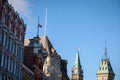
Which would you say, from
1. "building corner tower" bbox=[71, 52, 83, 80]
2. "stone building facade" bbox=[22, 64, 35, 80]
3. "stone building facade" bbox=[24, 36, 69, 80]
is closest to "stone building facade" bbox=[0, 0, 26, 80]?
"stone building facade" bbox=[22, 64, 35, 80]

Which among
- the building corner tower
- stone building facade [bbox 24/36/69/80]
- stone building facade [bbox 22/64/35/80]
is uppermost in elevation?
the building corner tower

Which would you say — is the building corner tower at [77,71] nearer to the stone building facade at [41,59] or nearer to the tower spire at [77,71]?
the tower spire at [77,71]

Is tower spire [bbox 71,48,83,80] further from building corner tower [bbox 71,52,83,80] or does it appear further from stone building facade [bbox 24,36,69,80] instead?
stone building facade [bbox 24,36,69,80]

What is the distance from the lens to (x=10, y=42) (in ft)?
201

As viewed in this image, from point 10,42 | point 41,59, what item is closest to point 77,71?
point 41,59

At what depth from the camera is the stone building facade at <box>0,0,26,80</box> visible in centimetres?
5703

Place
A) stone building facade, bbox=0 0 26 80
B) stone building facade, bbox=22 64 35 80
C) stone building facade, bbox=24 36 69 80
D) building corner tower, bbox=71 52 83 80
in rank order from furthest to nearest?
building corner tower, bbox=71 52 83 80 → stone building facade, bbox=24 36 69 80 → stone building facade, bbox=22 64 35 80 → stone building facade, bbox=0 0 26 80

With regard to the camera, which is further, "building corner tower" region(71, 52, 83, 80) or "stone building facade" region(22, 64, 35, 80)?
"building corner tower" region(71, 52, 83, 80)

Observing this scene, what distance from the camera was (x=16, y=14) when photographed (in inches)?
2501

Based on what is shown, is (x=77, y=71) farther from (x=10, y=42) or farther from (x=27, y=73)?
(x=10, y=42)

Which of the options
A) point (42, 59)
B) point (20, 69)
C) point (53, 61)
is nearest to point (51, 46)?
point (53, 61)

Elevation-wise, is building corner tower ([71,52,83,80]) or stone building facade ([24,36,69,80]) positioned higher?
building corner tower ([71,52,83,80])

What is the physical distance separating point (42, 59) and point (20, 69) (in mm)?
17730

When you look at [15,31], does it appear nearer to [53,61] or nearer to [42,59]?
[42,59]
